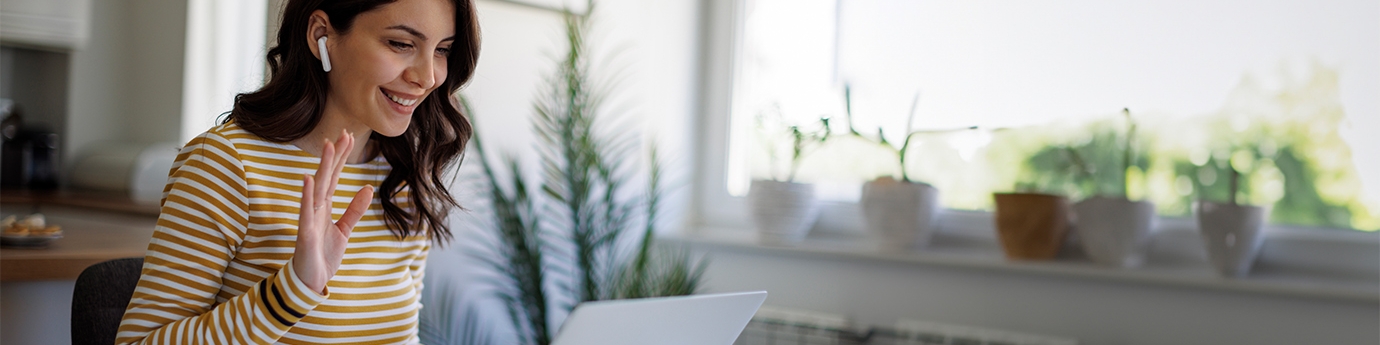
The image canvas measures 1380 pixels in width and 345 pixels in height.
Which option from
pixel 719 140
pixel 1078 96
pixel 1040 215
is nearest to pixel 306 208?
pixel 1040 215

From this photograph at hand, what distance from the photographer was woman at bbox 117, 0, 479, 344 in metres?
0.95

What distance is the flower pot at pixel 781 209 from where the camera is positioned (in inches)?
109

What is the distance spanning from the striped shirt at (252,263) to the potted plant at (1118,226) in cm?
161

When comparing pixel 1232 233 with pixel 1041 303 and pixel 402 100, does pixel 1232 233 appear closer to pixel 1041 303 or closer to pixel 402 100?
pixel 1041 303

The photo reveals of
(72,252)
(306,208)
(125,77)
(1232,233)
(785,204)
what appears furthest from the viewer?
(125,77)

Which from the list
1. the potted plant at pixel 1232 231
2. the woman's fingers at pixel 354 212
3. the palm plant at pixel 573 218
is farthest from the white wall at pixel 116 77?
the potted plant at pixel 1232 231

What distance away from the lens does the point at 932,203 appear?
8.49 feet

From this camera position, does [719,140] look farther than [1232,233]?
Yes

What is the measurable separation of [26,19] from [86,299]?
96.3 inches

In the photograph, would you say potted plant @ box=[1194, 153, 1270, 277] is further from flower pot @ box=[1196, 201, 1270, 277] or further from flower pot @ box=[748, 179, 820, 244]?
flower pot @ box=[748, 179, 820, 244]

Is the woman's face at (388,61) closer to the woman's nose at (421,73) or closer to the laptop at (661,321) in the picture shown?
the woman's nose at (421,73)

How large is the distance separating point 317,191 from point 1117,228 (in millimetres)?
1836

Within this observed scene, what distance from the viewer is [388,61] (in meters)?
1.08

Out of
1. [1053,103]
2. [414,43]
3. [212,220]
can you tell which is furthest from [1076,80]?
[212,220]
